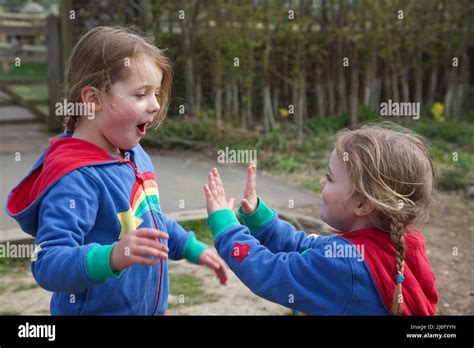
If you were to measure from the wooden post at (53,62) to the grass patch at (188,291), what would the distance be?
505cm

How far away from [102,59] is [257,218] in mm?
721

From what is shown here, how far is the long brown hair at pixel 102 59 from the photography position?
198 cm

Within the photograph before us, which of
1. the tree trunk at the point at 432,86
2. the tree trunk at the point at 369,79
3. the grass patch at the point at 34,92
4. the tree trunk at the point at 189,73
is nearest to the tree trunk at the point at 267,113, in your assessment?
the tree trunk at the point at 189,73

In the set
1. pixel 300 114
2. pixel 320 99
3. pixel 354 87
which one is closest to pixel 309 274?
pixel 300 114

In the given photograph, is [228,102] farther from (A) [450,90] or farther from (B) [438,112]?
(A) [450,90]

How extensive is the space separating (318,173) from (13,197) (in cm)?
516

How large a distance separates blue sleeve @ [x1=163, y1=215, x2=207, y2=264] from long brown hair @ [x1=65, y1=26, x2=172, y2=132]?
50 centimetres

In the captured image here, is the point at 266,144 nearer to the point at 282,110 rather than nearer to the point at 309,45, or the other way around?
the point at 282,110

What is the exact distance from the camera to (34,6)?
15375mm

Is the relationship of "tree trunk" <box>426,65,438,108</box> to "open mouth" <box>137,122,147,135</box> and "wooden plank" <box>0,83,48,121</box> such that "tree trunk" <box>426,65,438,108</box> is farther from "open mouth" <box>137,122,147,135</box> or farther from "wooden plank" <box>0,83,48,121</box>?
"open mouth" <box>137,122,147,135</box>

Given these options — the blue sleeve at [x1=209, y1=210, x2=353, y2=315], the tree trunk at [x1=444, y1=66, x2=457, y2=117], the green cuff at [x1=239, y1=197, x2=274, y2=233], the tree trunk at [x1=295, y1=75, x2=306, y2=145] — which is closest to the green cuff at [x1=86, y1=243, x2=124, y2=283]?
the blue sleeve at [x1=209, y1=210, x2=353, y2=315]

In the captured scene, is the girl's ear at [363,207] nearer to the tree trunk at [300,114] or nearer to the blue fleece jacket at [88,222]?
the blue fleece jacket at [88,222]
